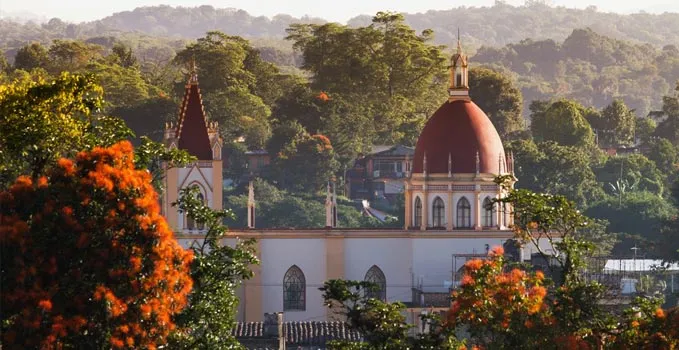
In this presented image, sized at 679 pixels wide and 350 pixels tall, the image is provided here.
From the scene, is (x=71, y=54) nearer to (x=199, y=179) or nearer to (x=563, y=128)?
(x=563, y=128)

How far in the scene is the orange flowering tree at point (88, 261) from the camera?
34688mm

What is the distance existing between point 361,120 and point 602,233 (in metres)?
17.7

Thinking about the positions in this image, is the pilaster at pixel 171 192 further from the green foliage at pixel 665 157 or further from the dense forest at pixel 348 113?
the green foliage at pixel 665 157

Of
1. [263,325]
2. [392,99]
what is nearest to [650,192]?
[392,99]

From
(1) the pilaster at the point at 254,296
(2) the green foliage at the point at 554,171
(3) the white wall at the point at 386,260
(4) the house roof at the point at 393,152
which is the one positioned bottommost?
(1) the pilaster at the point at 254,296

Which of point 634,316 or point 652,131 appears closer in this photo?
point 634,316

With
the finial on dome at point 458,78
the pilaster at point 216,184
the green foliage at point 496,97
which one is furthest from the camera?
the green foliage at point 496,97

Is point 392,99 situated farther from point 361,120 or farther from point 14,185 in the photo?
point 14,185

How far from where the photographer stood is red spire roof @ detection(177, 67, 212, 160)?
224ft

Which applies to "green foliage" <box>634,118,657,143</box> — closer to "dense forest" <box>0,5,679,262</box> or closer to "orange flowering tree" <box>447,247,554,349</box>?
"dense forest" <box>0,5,679,262</box>

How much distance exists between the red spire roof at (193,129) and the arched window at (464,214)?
6845 millimetres

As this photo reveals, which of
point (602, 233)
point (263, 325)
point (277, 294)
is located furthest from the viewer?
point (602, 233)

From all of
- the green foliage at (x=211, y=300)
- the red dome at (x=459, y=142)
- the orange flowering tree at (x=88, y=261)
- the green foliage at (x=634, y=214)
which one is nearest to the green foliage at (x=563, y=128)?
the green foliage at (x=634, y=214)

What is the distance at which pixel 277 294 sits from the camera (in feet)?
220
